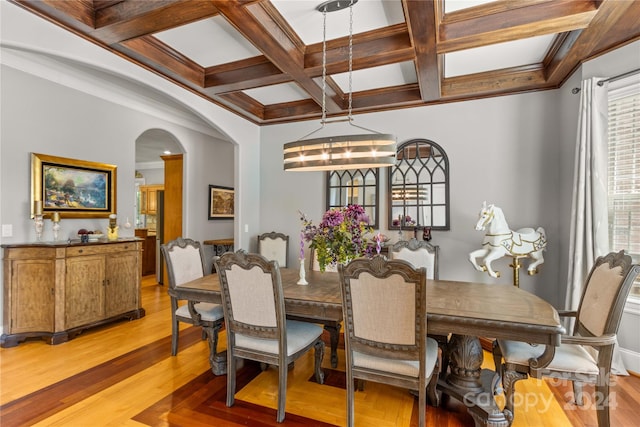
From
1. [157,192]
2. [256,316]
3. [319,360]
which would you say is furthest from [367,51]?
[157,192]

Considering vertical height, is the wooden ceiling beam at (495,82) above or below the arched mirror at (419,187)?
above

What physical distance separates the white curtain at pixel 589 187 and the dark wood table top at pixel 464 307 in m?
1.08

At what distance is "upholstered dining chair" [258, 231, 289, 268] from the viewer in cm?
490

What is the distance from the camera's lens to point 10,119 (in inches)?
131

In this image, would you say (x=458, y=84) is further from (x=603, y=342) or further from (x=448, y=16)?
(x=603, y=342)

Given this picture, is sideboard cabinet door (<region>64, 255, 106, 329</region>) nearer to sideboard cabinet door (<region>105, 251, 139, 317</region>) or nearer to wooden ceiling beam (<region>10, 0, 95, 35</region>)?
sideboard cabinet door (<region>105, 251, 139, 317</region>)

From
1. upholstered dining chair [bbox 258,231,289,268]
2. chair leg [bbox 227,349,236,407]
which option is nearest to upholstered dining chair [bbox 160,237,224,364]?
chair leg [bbox 227,349,236,407]

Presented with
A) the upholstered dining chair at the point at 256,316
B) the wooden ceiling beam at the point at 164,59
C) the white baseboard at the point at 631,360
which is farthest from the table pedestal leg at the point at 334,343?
the wooden ceiling beam at the point at 164,59

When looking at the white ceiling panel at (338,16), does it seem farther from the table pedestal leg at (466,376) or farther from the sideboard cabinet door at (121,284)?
the sideboard cabinet door at (121,284)

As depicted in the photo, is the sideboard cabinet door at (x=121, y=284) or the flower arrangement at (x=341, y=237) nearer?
the flower arrangement at (x=341, y=237)

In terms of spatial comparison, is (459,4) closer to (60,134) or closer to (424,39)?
(424,39)

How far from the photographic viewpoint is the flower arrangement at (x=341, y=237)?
252cm

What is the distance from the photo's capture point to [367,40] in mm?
2982

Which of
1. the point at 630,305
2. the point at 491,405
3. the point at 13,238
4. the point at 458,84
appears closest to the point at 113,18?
the point at 13,238
